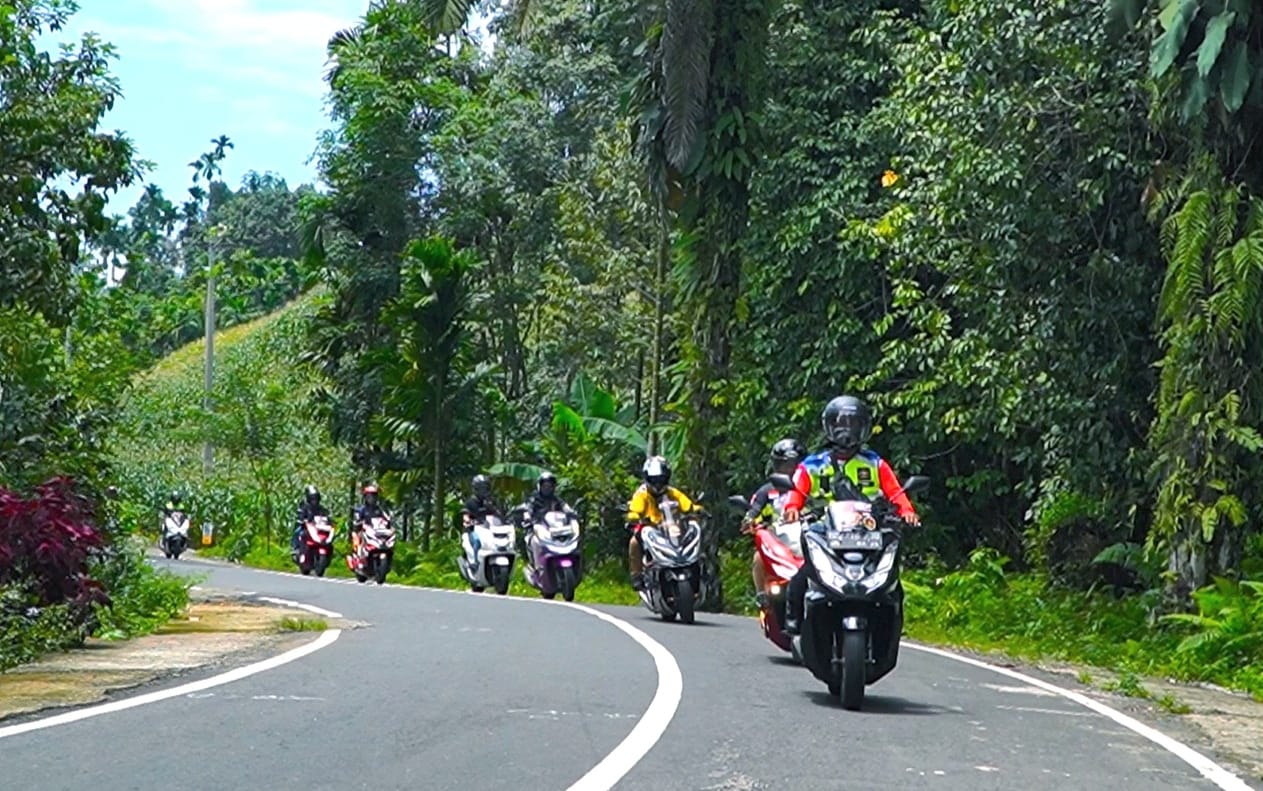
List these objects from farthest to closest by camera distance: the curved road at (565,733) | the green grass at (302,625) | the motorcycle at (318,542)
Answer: the motorcycle at (318,542)
the green grass at (302,625)
the curved road at (565,733)

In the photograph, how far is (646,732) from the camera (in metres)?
8.96

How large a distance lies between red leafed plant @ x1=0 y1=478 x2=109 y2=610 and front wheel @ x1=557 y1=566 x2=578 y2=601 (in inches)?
444

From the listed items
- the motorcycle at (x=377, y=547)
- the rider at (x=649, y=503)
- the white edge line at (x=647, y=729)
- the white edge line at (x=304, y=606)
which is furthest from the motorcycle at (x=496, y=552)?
the white edge line at (x=647, y=729)

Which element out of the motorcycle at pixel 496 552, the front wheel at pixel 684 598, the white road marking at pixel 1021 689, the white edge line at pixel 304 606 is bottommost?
the white road marking at pixel 1021 689

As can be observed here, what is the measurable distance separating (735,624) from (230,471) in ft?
143

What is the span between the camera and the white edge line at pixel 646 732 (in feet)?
24.1

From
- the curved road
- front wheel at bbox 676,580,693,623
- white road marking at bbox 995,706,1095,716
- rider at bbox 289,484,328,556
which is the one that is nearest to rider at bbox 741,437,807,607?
the curved road

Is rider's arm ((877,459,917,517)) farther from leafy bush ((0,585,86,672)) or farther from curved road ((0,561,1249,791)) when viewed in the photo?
leafy bush ((0,585,86,672))

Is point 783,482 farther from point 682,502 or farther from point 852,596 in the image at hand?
point 682,502

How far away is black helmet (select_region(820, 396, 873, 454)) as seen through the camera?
11.6m

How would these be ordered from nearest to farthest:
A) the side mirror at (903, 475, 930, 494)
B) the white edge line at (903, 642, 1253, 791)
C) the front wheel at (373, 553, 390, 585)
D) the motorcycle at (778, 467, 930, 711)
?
the white edge line at (903, 642, 1253, 791)
the motorcycle at (778, 467, 930, 711)
the side mirror at (903, 475, 930, 494)
the front wheel at (373, 553, 390, 585)

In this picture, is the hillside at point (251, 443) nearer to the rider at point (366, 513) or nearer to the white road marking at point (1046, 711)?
the rider at point (366, 513)

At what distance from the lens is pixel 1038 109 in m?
19.7

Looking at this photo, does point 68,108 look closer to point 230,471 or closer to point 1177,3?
point 1177,3
